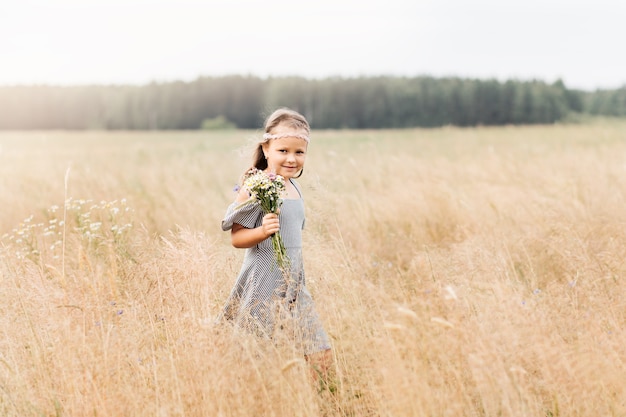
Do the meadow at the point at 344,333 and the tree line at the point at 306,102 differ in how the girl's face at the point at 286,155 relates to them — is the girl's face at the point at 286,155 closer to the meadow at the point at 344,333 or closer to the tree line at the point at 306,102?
the meadow at the point at 344,333

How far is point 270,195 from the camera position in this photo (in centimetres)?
270

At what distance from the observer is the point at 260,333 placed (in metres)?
2.79

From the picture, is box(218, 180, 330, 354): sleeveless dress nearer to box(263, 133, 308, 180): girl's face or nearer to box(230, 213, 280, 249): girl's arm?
box(230, 213, 280, 249): girl's arm

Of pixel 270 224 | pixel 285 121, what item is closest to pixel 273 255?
pixel 270 224

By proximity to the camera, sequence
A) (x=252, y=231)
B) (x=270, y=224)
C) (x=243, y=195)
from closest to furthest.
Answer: (x=270, y=224), (x=252, y=231), (x=243, y=195)

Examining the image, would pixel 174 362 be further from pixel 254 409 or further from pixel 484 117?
pixel 484 117

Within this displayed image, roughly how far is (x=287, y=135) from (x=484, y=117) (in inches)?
2965

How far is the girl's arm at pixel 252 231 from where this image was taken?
105 inches

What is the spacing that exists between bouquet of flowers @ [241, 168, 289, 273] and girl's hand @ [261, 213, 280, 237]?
0.05 meters

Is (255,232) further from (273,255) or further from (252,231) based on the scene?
(273,255)

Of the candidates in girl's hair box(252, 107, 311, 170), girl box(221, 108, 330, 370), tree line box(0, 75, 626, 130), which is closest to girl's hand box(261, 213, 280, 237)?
girl box(221, 108, 330, 370)

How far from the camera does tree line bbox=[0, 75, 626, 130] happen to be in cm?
7075

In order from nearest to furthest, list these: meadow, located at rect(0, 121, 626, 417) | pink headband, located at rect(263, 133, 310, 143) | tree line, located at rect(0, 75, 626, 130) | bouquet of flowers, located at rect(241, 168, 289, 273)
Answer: meadow, located at rect(0, 121, 626, 417)
bouquet of flowers, located at rect(241, 168, 289, 273)
pink headband, located at rect(263, 133, 310, 143)
tree line, located at rect(0, 75, 626, 130)

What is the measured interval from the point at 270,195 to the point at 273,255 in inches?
14.1
